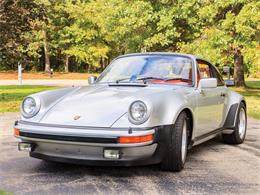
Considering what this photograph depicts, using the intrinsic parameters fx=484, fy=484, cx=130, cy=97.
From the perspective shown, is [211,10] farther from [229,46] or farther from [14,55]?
[14,55]

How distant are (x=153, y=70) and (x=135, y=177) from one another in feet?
5.82

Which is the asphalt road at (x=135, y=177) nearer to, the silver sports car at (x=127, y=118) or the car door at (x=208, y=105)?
the silver sports car at (x=127, y=118)

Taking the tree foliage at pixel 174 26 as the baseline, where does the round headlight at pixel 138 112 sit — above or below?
below

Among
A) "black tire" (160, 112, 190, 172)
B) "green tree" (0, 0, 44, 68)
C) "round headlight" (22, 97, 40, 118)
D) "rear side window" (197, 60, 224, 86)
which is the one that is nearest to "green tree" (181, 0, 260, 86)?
"green tree" (0, 0, 44, 68)

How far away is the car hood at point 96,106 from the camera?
5.30 m

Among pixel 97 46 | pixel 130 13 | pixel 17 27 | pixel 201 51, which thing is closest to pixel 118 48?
pixel 97 46

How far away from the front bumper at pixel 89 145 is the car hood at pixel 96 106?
0.12 m

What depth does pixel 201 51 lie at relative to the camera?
18.4 metres

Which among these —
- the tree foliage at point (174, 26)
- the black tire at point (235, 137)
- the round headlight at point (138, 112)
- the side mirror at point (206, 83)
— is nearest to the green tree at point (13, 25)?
the tree foliage at point (174, 26)

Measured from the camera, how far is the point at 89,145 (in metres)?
5.12

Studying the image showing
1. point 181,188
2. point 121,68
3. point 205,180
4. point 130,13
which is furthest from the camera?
point 130,13

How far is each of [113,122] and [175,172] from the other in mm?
1034

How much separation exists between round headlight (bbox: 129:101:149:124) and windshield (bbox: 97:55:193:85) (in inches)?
47.6

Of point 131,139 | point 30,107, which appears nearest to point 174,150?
point 131,139
